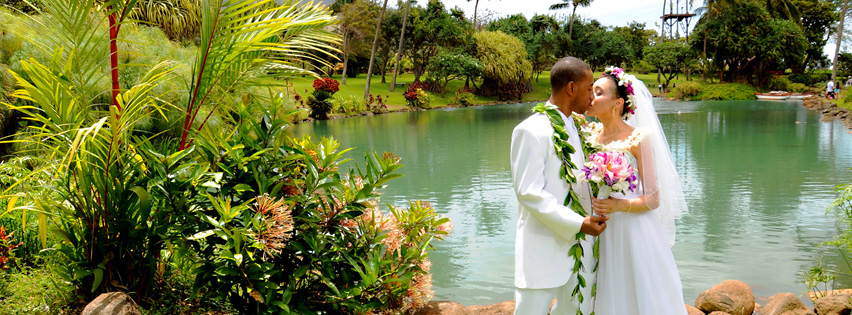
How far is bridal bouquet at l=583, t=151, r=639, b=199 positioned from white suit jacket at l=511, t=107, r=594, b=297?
5.5 inches

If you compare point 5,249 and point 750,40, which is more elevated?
point 750,40

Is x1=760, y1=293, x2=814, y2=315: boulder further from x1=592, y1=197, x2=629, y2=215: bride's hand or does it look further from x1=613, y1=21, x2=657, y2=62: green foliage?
x1=613, y1=21, x2=657, y2=62: green foliage

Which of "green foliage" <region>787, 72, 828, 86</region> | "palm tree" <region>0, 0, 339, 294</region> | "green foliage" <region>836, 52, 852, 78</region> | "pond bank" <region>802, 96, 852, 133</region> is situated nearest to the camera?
"palm tree" <region>0, 0, 339, 294</region>

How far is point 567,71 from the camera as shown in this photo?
2771 mm

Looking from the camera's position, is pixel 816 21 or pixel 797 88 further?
pixel 816 21

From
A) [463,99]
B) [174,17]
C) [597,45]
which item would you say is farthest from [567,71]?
[597,45]

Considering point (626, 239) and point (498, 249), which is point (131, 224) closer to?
point (626, 239)

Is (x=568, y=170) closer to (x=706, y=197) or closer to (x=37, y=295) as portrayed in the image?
(x=37, y=295)

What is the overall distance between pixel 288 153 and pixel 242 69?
0.78 m

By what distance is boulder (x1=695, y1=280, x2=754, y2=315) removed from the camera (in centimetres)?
411

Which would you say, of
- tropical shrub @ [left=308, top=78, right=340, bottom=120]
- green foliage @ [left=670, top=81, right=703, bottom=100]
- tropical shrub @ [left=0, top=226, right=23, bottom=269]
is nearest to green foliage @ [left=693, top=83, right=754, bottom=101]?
green foliage @ [left=670, top=81, right=703, bottom=100]

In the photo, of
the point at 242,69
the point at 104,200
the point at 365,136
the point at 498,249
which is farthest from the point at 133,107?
the point at 365,136

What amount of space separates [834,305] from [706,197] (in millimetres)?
4851

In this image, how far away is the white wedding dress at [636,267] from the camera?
2947 mm
